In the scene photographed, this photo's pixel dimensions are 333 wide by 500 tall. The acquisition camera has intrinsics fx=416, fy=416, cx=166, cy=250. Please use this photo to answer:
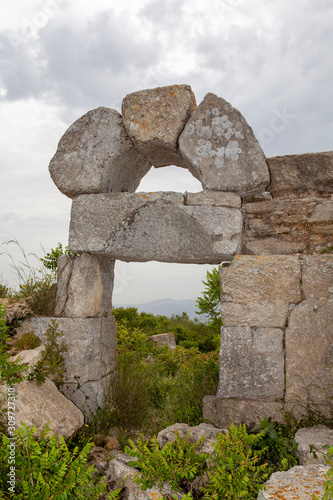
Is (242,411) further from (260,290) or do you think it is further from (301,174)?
(301,174)

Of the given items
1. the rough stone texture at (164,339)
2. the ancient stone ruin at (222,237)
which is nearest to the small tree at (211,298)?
the rough stone texture at (164,339)

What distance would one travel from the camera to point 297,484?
2094 millimetres

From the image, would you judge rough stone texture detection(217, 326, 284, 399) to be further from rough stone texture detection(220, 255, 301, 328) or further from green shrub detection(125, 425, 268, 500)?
green shrub detection(125, 425, 268, 500)

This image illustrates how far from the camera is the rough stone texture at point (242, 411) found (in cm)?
331

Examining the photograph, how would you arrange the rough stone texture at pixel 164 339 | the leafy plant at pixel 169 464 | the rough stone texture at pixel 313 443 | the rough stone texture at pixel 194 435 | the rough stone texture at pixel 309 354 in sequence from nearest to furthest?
the leafy plant at pixel 169 464
the rough stone texture at pixel 313 443
the rough stone texture at pixel 194 435
the rough stone texture at pixel 309 354
the rough stone texture at pixel 164 339

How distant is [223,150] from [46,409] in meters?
2.68

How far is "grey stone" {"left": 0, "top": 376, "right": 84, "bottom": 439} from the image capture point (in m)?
3.16

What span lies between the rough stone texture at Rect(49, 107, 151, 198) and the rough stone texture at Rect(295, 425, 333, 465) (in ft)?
9.08

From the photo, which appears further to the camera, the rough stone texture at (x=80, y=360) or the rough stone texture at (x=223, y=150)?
the rough stone texture at (x=80, y=360)

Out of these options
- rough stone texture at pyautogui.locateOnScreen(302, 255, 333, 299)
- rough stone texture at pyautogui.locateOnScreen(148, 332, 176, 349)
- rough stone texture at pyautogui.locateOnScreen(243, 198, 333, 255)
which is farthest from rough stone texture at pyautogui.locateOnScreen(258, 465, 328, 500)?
rough stone texture at pyautogui.locateOnScreen(148, 332, 176, 349)

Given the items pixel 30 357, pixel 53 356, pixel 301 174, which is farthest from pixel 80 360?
pixel 301 174

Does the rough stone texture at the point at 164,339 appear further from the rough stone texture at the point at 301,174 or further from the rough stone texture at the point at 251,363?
the rough stone texture at the point at 301,174

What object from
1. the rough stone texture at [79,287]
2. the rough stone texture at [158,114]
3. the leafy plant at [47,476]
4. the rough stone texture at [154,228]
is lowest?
the leafy plant at [47,476]

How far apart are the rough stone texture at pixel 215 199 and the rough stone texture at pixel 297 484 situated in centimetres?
220
